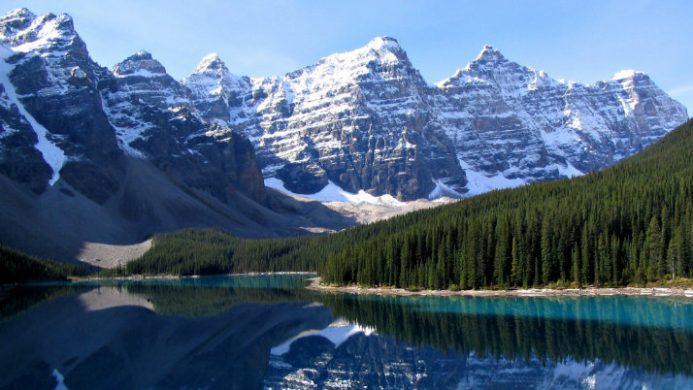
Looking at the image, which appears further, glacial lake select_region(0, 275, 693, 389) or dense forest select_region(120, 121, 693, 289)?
dense forest select_region(120, 121, 693, 289)

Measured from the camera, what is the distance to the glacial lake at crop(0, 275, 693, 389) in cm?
3531

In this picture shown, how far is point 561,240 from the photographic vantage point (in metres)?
79.1

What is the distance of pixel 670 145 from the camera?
121 metres

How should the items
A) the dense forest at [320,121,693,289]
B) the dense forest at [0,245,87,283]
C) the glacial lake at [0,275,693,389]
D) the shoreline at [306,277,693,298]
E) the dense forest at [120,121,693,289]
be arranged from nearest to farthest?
1. the glacial lake at [0,275,693,389]
2. the shoreline at [306,277,693,298]
3. the dense forest at [320,121,693,289]
4. the dense forest at [120,121,693,289]
5. the dense forest at [0,245,87,283]

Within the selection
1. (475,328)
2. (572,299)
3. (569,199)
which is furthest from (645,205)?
(475,328)

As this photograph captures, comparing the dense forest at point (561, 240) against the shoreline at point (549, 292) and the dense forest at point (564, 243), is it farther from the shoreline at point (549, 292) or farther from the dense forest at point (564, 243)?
the shoreline at point (549, 292)

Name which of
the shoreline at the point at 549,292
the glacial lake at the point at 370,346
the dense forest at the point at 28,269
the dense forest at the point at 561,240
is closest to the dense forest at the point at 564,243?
the dense forest at the point at 561,240

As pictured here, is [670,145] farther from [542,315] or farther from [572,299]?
[542,315]

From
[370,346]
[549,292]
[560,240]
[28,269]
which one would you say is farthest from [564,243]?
[28,269]

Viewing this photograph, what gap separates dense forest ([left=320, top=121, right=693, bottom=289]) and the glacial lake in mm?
8948

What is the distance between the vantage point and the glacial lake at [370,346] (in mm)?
35312

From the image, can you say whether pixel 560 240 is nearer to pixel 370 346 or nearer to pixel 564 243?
pixel 564 243

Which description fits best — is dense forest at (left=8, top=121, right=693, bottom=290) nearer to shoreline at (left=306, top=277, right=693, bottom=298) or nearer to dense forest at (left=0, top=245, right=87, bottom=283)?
shoreline at (left=306, top=277, right=693, bottom=298)

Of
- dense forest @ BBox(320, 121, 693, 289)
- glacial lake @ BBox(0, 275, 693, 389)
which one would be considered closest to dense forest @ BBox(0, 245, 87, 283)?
glacial lake @ BBox(0, 275, 693, 389)
